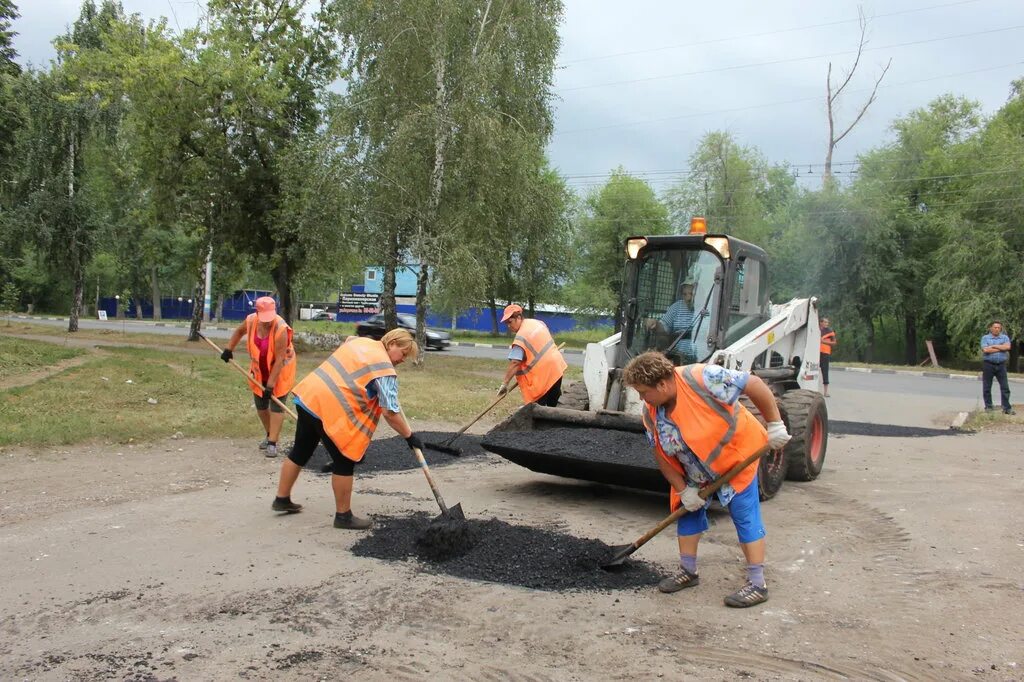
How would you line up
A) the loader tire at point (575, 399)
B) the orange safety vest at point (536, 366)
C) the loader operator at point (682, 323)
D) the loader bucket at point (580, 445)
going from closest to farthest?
1. the loader bucket at point (580, 445)
2. the loader operator at point (682, 323)
3. the loader tire at point (575, 399)
4. the orange safety vest at point (536, 366)

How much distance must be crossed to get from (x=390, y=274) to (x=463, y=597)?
15.9 metres

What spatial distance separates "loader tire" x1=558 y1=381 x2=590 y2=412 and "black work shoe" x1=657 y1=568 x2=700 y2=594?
2998mm

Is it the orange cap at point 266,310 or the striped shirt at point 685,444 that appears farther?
the orange cap at point 266,310

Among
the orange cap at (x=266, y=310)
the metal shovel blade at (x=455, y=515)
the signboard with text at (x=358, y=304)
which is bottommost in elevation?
the metal shovel blade at (x=455, y=515)

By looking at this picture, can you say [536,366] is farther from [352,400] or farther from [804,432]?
[352,400]

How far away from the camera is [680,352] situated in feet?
24.8

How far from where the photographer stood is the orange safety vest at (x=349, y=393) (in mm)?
5527

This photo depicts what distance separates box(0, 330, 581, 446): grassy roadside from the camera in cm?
902

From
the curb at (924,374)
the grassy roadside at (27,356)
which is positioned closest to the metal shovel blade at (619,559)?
the grassy roadside at (27,356)

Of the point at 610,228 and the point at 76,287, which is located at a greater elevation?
the point at 610,228

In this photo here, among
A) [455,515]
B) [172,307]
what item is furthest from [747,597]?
[172,307]

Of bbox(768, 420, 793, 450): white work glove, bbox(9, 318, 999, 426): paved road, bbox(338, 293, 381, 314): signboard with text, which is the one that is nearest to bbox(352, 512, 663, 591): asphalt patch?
bbox(768, 420, 793, 450): white work glove

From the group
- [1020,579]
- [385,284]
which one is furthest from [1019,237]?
[1020,579]

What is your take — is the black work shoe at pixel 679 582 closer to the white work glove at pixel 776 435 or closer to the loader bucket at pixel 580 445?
the white work glove at pixel 776 435
